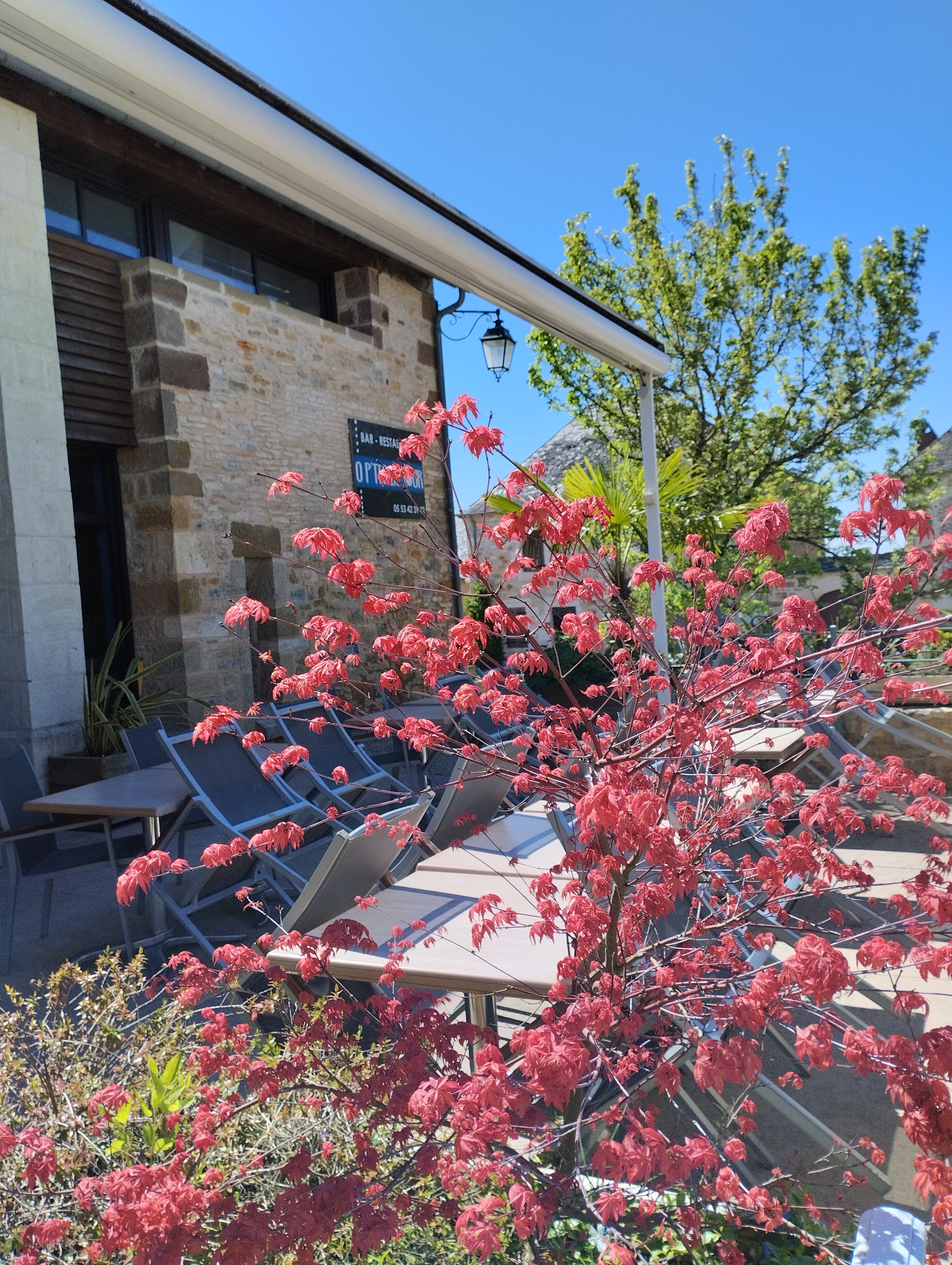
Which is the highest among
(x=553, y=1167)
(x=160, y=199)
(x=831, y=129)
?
(x=831, y=129)

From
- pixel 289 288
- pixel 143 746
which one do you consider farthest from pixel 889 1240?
pixel 289 288

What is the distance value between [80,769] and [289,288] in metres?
5.00

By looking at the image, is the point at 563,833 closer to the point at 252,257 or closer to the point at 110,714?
the point at 110,714

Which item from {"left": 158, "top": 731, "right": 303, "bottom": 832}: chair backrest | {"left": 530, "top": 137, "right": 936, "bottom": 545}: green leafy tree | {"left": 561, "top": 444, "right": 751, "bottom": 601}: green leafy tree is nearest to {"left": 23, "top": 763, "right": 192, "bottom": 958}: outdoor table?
{"left": 158, "top": 731, "right": 303, "bottom": 832}: chair backrest

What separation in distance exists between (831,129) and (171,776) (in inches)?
585

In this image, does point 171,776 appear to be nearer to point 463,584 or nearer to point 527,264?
point 527,264

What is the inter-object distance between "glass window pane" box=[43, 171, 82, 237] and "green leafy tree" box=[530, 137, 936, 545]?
6.79 metres

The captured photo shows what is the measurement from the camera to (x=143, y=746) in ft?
13.8

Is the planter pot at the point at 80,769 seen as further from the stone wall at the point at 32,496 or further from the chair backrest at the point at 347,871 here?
the chair backrest at the point at 347,871

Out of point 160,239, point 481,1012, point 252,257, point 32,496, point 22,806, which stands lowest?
point 481,1012

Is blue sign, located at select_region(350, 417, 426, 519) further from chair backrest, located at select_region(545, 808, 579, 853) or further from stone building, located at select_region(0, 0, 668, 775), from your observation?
chair backrest, located at select_region(545, 808, 579, 853)

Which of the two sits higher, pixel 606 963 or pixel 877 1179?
pixel 606 963

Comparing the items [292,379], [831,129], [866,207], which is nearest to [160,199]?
[292,379]

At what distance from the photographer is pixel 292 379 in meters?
7.57
